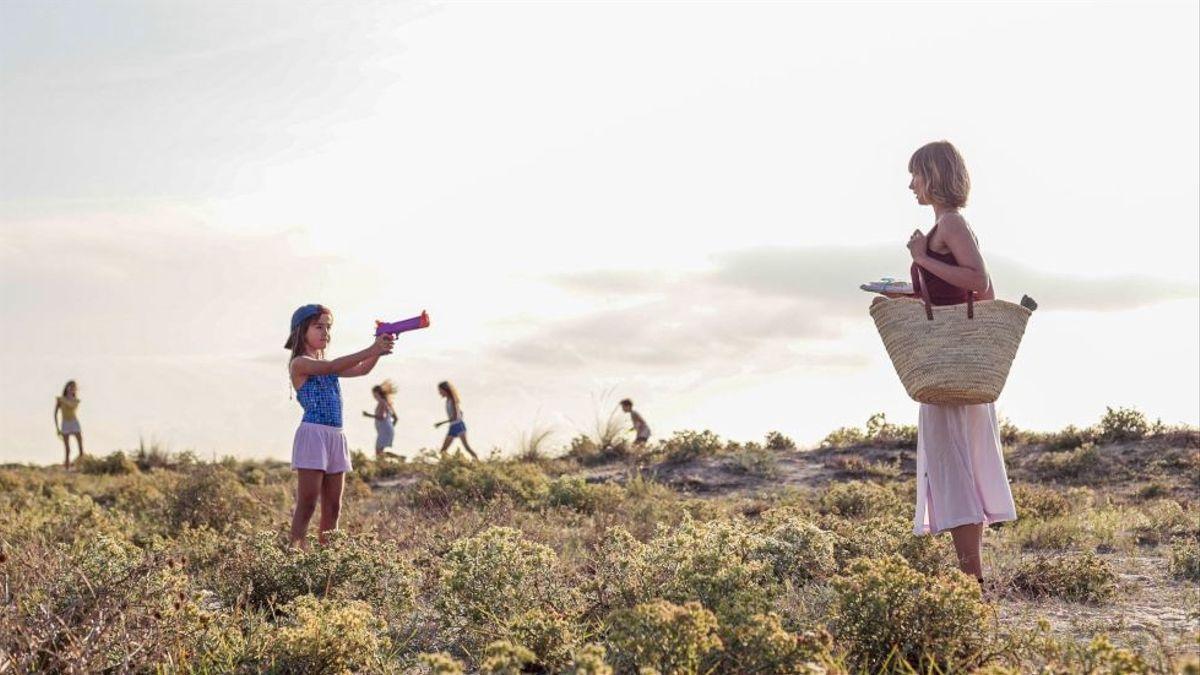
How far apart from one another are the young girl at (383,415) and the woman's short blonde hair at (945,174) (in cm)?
1957

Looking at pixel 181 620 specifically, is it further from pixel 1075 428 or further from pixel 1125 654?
pixel 1075 428

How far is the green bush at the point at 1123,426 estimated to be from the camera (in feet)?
61.0

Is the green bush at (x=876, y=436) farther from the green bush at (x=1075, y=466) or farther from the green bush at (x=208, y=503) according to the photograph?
the green bush at (x=208, y=503)

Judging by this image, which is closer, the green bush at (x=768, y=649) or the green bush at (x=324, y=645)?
the green bush at (x=768, y=649)

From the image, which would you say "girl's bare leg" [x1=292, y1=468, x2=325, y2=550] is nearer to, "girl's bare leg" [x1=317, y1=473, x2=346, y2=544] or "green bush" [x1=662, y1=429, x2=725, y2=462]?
"girl's bare leg" [x1=317, y1=473, x2=346, y2=544]

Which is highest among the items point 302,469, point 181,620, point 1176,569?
point 302,469

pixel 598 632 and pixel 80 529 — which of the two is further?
pixel 80 529

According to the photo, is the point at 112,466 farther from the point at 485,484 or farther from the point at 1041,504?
the point at 1041,504

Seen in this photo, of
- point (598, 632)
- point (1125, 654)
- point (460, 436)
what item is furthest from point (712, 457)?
point (1125, 654)

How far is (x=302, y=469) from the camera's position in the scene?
8.43 metres

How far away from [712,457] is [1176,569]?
1047 cm

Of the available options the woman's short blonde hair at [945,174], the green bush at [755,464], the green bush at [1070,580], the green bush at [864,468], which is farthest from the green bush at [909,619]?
the green bush at [755,464]

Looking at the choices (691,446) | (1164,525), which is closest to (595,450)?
(691,446)

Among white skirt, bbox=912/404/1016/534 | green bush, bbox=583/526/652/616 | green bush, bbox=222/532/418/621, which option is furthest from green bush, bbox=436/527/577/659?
white skirt, bbox=912/404/1016/534
